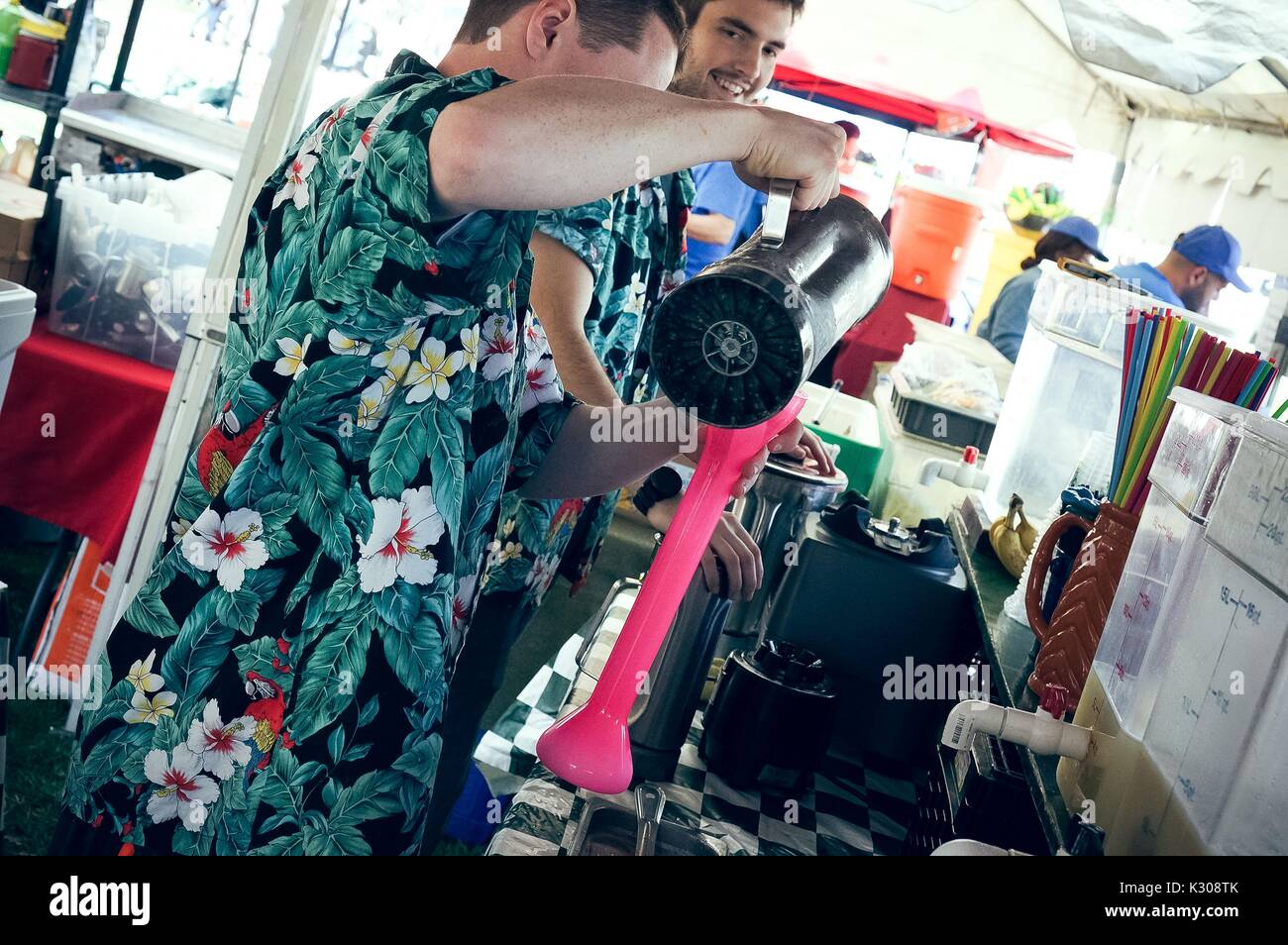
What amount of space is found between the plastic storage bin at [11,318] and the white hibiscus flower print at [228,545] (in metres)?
0.42

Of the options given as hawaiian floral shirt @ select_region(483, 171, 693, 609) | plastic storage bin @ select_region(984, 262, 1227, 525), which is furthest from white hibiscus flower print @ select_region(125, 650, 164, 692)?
plastic storage bin @ select_region(984, 262, 1227, 525)

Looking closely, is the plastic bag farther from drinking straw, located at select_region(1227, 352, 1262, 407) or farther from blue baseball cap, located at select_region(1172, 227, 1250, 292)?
drinking straw, located at select_region(1227, 352, 1262, 407)

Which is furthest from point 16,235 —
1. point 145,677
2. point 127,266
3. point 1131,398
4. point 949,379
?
point 1131,398

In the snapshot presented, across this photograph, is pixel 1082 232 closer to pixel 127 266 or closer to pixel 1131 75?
pixel 1131 75

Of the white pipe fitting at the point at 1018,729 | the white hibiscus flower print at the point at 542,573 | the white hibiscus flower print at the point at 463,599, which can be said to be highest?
the white pipe fitting at the point at 1018,729

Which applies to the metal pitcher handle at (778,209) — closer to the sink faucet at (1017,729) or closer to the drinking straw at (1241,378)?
the sink faucet at (1017,729)

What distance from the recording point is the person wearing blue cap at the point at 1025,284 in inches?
189

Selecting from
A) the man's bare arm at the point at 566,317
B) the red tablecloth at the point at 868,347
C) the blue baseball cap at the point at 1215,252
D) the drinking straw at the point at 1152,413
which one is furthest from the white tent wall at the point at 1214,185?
the man's bare arm at the point at 566,317

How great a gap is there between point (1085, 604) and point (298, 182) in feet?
3.19

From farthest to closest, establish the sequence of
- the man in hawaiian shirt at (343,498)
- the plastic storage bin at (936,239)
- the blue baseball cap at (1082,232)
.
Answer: the plastic storage bin at (936,239), the blue baseball cap at (1082,232), the man in hawaiian shirt at (343,498)

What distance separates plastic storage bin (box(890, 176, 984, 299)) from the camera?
6473mm

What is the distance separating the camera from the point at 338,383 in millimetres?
1011

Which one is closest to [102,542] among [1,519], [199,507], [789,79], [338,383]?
[1,519]
